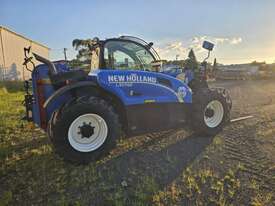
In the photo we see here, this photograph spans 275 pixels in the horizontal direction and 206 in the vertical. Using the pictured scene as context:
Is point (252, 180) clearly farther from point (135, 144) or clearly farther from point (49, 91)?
point (49, 91)

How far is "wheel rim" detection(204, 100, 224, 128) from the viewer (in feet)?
17.6

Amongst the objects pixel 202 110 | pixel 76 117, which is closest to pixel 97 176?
pixel 76 117

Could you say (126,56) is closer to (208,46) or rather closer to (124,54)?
(124,54)

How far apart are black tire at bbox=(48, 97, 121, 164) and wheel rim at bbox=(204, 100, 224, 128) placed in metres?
2.27

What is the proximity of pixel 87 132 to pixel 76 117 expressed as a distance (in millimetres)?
326

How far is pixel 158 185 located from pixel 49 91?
247 cm

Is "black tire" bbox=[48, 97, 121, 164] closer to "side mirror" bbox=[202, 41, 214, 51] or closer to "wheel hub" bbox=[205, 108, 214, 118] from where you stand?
"wheel hub" bbox=[205, 108, 214, 118]

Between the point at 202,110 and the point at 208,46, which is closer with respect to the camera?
the point at 202,110

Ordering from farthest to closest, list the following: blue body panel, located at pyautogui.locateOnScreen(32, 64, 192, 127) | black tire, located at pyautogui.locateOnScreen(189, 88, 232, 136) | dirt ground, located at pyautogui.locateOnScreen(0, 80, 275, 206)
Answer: black tire, located at pyautogui.locateOnScreen(189, 88, 232, 136) < blue body panel, located at pyautogui.locateOnScreen(32, 64, 192, 127) < dirt ground, located at pyautogui.locateOnScreen(0, 80, 275, 206)

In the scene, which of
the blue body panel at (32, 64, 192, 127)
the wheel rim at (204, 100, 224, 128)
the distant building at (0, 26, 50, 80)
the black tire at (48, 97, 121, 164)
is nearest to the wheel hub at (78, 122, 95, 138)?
the black tire at (48, 97, 121, 164)

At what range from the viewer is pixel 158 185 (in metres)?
3.21

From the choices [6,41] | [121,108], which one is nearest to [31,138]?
[121,108]

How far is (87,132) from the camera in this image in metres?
3.93

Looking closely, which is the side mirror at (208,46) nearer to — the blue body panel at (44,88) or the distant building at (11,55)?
the blue body panel at (44,88)
